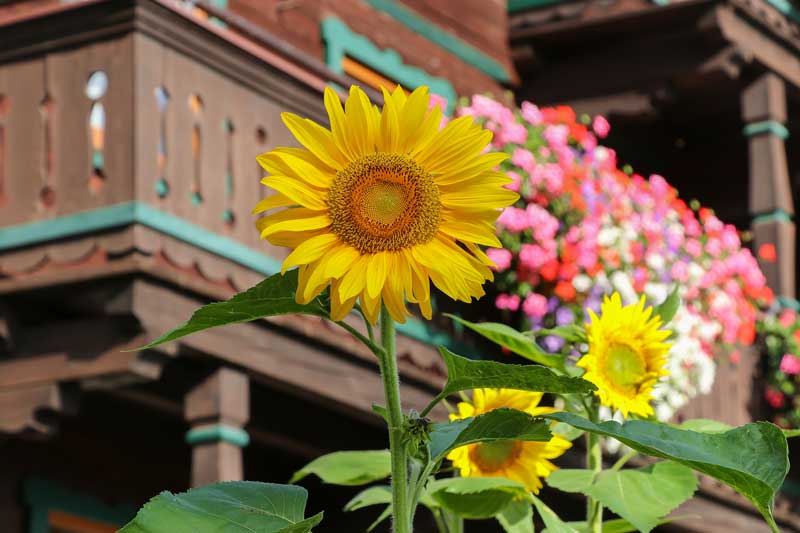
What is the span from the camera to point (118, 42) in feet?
23.9

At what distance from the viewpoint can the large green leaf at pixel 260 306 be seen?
158cm

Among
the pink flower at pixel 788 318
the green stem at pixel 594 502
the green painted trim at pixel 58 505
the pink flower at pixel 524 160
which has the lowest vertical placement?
the green stem at pixel 594 502

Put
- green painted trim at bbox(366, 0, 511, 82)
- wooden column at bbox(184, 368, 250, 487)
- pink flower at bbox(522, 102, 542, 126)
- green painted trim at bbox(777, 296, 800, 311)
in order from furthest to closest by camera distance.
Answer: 1. green painted trim at bbox(366, 0, 511, 82)
2. green painted trim at bbox(777, 296, 800, 311)
3. pink flower at bbox(522, 102, 542, 126)
4. wooden column at bbox(184, 368, 250, 487)

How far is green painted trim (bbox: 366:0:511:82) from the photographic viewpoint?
11523 millimetres

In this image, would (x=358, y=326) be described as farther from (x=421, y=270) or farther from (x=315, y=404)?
(x=421, y=270)

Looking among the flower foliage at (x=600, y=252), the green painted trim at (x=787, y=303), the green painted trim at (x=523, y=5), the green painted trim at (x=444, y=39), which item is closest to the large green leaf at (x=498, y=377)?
the flower foliage at (x=600, y=252)

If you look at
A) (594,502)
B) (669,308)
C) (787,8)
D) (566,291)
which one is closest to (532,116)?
(566,291)

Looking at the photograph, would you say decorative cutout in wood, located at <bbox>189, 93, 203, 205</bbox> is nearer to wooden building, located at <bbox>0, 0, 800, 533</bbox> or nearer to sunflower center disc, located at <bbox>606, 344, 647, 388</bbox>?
wooden building, located at <bbox>0, 0, 800, 533</bbox>

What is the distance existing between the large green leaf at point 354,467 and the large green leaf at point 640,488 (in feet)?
0.71

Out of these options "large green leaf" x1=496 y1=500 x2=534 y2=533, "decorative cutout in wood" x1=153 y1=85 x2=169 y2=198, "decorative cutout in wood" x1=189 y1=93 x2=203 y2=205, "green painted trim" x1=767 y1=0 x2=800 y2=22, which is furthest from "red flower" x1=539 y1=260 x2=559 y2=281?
"large green leaf" x1=496 y1=500 x2=534 y2=533

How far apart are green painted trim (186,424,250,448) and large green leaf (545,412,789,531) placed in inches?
243

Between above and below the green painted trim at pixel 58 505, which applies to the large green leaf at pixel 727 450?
below

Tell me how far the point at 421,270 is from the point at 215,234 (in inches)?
234

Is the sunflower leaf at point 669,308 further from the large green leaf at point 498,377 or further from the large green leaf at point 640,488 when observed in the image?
the large green leaf at point 498,377
